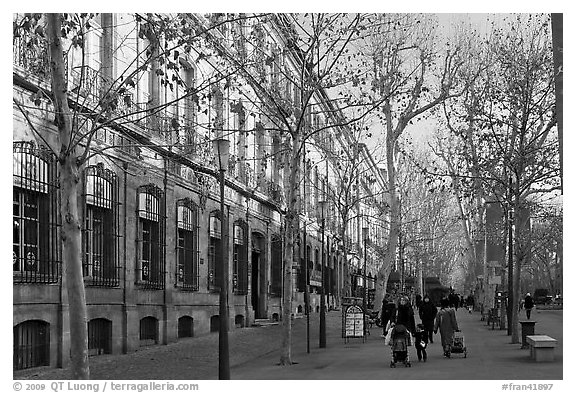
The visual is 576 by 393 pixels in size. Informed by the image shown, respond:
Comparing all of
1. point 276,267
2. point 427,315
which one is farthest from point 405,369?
point 276,267

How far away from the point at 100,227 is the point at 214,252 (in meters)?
10.3

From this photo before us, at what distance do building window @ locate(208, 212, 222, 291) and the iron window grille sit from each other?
1219 centimetres

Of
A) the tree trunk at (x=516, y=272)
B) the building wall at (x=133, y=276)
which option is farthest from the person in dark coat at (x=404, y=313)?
the building wall at (x=133, y=276)

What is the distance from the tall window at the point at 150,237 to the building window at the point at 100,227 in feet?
5.35

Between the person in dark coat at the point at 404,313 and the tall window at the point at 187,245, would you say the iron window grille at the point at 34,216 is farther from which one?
the tall window at the point at 187,245

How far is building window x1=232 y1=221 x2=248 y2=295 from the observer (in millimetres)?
34062

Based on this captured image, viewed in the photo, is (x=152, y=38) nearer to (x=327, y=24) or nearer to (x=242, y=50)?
(x=327, y=24)

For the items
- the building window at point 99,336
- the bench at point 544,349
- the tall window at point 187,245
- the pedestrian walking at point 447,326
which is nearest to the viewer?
the bench at point 544,349

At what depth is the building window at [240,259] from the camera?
34.1 meters

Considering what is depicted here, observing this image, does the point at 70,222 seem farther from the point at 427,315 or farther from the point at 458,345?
the point at 427,315

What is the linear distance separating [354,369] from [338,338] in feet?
40.0

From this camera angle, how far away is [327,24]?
68.0ft

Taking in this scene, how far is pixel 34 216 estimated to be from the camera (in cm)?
1767
